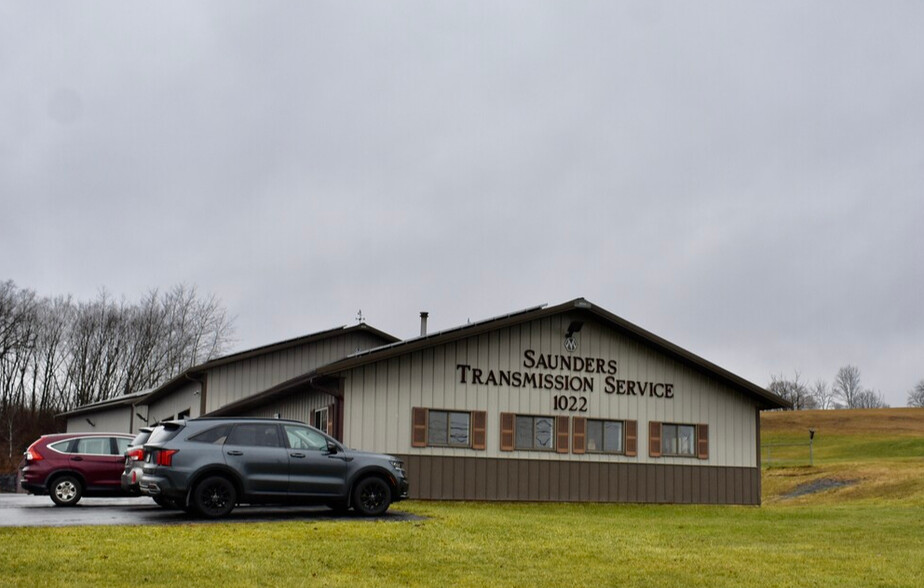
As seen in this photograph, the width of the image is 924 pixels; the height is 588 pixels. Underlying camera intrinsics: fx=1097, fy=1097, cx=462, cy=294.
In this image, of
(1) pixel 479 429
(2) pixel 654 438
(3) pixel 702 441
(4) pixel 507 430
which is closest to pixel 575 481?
(4) pixel 507 430

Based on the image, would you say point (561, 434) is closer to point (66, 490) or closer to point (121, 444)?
point (121, 444)

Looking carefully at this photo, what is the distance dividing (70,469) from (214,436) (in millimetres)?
5943

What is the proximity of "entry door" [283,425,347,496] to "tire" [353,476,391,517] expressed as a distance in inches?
12.2

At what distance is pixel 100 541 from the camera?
46.3 ft

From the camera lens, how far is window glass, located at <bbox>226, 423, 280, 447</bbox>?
1783cm

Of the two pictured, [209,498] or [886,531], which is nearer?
[209,498]

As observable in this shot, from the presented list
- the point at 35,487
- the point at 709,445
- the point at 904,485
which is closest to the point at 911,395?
the point at 904,485

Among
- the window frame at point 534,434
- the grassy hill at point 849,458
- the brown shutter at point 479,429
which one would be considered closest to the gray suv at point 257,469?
the brown shutter at point 479,429

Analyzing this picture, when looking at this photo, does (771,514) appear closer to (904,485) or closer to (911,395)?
(904,485)

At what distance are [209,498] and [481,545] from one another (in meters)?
4.77

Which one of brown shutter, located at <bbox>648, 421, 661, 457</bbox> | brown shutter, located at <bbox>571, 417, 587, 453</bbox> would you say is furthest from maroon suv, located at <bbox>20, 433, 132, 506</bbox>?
brown shutter, located at <bbox>648, 421, 661, 457</bbox>

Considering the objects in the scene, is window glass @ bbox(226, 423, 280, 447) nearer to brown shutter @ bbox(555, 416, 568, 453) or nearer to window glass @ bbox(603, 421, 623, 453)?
brown shutter @ bbox(555, 416, 568, 453)

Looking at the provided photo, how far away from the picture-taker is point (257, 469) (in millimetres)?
17781

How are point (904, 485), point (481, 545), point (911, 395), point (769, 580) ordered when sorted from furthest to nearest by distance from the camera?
point (911, 395)
point (904, 485)
point (481, 545)
point (769, 580)
